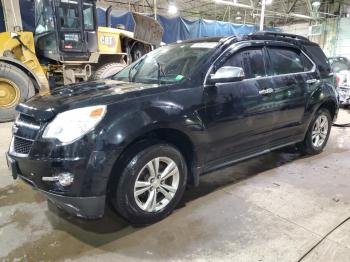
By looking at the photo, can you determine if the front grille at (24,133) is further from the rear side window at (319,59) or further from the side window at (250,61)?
the rear side window at (319,59)

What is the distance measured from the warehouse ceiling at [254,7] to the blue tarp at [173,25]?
1.24 metres

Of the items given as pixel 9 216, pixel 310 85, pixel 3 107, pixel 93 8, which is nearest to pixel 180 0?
pixel 93 8

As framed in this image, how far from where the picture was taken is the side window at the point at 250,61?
9.61 ft

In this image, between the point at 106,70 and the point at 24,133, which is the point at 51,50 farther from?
the point at 24,133

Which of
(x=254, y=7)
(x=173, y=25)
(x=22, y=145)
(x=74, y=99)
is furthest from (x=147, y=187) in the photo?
(x=254, y=7)

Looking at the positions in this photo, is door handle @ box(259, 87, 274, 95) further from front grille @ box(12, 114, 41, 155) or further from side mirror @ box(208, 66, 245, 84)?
front grille @ box(12, 114, 41, 155)

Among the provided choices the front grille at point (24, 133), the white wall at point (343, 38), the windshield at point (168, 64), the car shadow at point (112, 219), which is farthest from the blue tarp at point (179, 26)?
the front grille at point (24, 133)

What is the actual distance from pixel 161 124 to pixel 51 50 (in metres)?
5.69

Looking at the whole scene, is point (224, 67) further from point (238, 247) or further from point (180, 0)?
point (180, 0)

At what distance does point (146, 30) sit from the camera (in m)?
8.59

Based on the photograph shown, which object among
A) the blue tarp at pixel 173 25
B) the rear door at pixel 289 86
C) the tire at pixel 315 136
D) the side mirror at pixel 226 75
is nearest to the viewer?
the side mirror at pixel 226 75

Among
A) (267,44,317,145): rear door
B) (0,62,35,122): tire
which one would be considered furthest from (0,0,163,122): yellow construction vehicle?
(267,44,317,145): rear door

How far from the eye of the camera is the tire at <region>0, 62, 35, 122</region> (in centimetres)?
609

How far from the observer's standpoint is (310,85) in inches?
145
